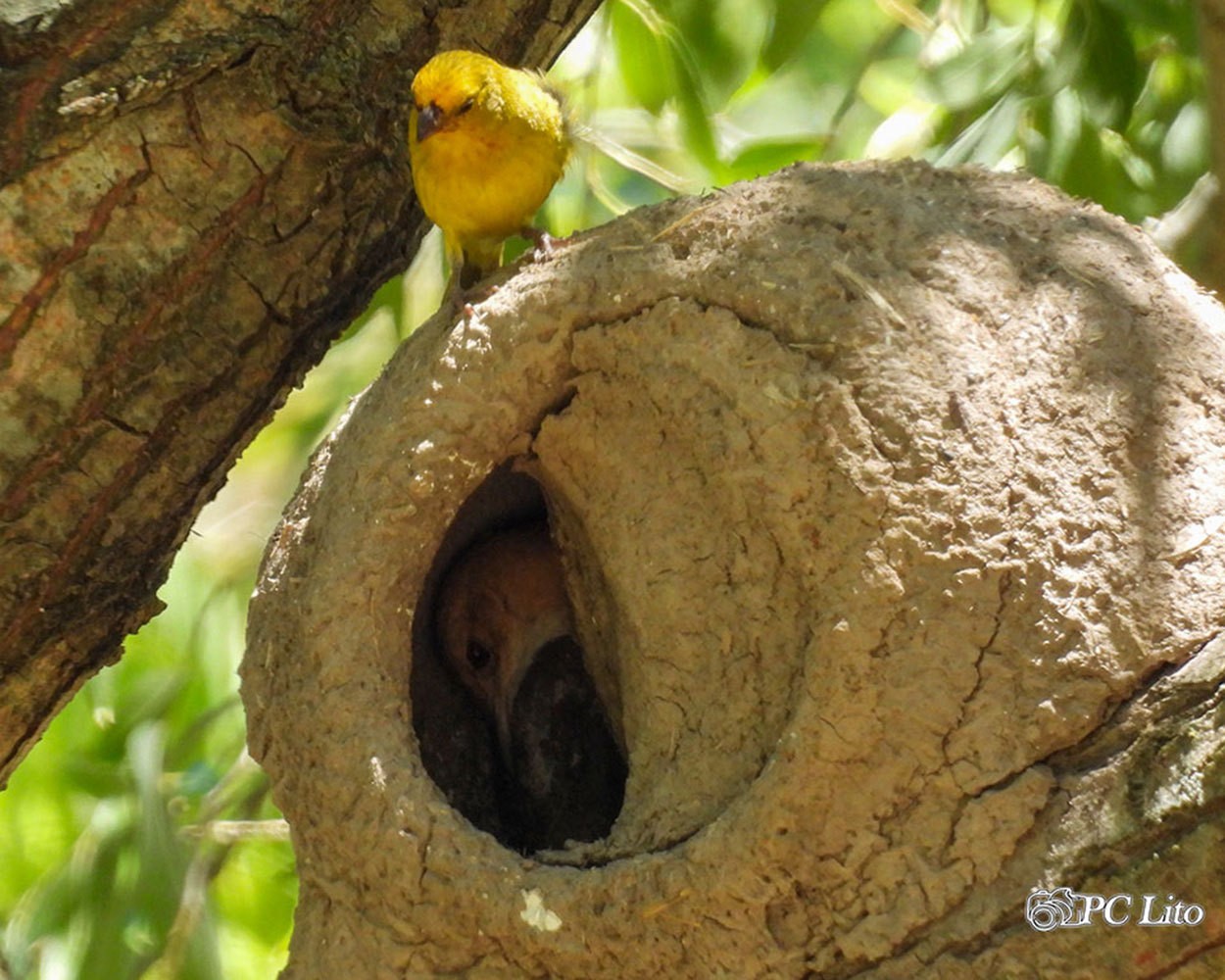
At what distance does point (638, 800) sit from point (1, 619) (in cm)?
125

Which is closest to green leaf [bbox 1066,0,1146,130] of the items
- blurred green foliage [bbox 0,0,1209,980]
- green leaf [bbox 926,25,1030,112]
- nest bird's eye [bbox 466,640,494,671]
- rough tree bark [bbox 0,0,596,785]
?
blurred green foliage [bbox 0,0,1209,980]

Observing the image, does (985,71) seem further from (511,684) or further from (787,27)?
(511,684)

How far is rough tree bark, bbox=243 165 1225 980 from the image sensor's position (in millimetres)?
2529

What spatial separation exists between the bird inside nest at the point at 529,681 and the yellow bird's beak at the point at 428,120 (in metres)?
0.92

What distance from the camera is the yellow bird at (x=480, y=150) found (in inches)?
130

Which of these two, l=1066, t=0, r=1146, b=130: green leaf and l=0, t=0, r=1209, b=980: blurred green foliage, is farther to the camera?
l=0, t=0, r=1209, b=980: blurred green foliage

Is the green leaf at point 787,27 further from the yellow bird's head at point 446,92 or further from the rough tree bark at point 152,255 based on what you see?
the yellow bird's head at point 446,92

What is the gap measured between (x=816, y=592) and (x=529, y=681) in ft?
3.58

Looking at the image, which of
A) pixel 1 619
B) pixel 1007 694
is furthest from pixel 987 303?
pixel 1 619

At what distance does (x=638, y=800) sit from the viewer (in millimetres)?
2891

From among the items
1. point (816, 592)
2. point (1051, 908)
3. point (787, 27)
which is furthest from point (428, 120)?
point (1051, 908)

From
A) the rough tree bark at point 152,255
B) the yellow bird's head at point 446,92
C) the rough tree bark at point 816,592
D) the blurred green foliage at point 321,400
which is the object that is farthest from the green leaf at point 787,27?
the rough tree bark at point 816,592

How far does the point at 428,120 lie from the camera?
10.8ft

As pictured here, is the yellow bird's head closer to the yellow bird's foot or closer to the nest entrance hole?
the yellow bird's foot
